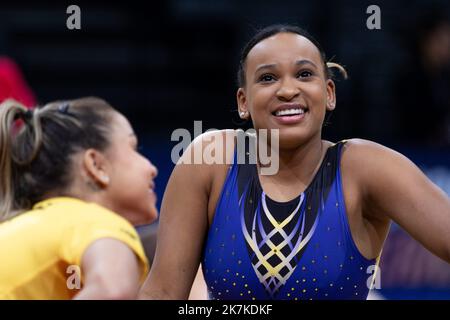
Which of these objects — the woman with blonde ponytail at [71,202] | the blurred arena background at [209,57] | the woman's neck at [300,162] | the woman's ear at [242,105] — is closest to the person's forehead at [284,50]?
the woman's ear at [242,105]

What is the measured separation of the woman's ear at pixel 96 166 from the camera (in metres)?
2.35

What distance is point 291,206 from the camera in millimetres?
2488

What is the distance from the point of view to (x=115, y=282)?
1.98 meters

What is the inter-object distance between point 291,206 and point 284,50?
43 cm

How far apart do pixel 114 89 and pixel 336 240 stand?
3618 mm

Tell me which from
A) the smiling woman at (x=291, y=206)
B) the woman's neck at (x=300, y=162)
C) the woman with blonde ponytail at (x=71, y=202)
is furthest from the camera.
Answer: the woman's neck at (x=300, y=162)

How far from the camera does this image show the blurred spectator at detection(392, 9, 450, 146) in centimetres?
545

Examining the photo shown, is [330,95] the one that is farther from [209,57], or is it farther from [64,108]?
[209,57]

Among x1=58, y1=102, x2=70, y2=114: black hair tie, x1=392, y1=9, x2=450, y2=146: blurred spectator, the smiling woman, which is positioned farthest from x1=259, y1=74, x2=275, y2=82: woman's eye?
x1=392, y1=9, x2=450, y2=146: blurred spectator

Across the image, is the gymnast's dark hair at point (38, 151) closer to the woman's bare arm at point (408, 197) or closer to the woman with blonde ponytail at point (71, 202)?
the woman with blonde ponytail at point (71, 202)

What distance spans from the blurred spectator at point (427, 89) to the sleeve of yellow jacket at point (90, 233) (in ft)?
11.7

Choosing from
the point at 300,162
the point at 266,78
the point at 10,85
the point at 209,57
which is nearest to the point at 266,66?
the point at 266,78

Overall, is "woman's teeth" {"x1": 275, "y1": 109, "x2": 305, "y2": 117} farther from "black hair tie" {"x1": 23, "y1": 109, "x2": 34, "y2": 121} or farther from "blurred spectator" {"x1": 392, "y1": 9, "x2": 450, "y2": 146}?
"blurred spectator" {"x1": 392, "y1": 9, "x2": 450, "y2": 146}
